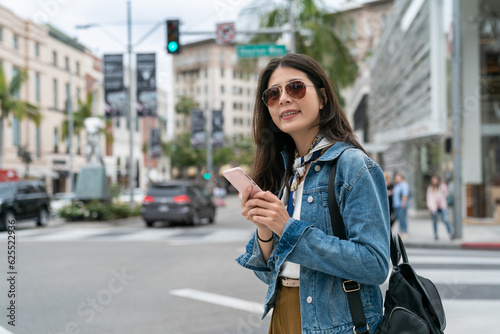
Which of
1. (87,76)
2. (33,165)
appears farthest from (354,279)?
(87,76)

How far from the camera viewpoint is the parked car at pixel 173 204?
18.5 m

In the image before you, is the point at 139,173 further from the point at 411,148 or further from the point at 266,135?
the point at 266,135

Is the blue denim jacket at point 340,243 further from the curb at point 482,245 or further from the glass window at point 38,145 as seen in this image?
the glass window at point 38,145

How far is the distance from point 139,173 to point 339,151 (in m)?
63.5

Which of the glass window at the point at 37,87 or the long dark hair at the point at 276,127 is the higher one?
the glass window at the point at 37,87

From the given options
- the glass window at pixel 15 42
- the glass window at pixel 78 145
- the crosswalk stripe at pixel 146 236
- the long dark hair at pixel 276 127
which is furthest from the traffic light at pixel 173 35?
the glass window at pixel 78 145

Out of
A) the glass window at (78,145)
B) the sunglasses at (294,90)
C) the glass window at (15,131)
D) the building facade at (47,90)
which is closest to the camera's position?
the sunglasses at (294,90)

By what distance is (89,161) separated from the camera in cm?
2317

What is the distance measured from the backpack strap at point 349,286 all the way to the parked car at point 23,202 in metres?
16.3

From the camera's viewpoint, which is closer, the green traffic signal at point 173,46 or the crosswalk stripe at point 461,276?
the crosswalk stripe at point 461,276

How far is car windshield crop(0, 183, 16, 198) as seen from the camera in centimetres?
1728

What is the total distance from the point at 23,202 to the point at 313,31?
1230 cm

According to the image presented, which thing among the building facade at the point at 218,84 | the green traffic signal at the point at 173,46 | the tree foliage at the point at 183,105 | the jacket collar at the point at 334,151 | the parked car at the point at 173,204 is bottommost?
the parked car at the point at 173,204

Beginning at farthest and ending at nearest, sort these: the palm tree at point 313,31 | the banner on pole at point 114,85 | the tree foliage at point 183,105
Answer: the tree foliage at point 183,105, the banner on pole at point 114,85, the palm tree at point 313,31
